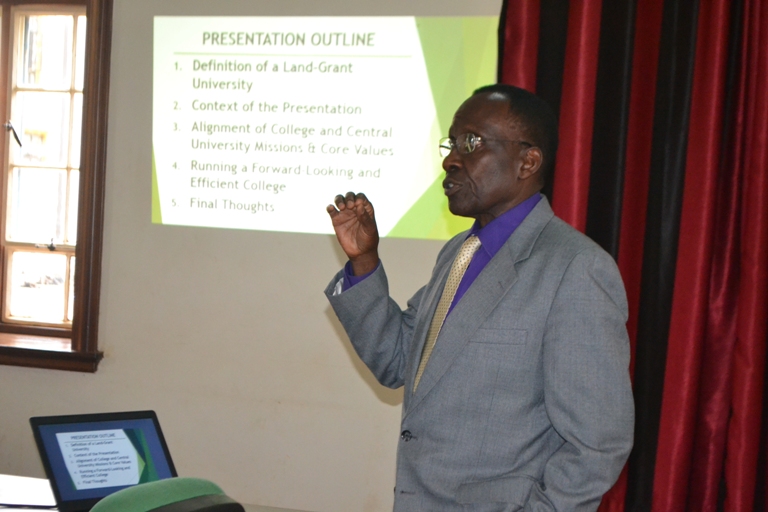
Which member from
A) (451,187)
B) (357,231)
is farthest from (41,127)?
(451,187)

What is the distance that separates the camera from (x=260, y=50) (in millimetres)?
3166

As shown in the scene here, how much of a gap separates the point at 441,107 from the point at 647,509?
1.72 meters

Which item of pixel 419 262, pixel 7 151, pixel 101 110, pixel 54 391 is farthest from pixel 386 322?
pixel 7 151

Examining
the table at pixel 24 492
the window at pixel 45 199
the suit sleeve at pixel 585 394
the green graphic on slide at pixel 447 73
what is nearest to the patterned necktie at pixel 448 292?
the suit sleeve at pixel 585 394

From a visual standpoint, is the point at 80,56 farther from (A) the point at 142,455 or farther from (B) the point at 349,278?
(B) the point at 349,278

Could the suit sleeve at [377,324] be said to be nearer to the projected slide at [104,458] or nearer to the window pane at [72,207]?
the projected slide at [104,458]

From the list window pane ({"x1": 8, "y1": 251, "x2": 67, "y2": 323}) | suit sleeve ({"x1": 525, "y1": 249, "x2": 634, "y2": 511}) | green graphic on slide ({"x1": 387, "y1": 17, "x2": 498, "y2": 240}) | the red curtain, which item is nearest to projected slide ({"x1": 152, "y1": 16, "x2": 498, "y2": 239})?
green graphic on slide ({"x1": 387, "y1": 17, "x2": 498, "y2": 240})

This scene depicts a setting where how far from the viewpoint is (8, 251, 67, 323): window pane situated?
11.6ft

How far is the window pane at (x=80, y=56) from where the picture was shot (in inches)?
135

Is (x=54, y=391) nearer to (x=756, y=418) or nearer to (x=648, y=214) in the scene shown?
(x=648, y=214)

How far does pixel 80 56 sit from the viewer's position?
3451 mm

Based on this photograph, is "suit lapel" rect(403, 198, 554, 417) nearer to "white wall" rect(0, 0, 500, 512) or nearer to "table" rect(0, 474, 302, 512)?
"table" rect(0, 474, 302, 512)

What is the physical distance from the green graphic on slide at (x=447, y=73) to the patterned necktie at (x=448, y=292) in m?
1.45

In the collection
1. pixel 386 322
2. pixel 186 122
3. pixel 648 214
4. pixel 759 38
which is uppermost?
pixel 759 38
